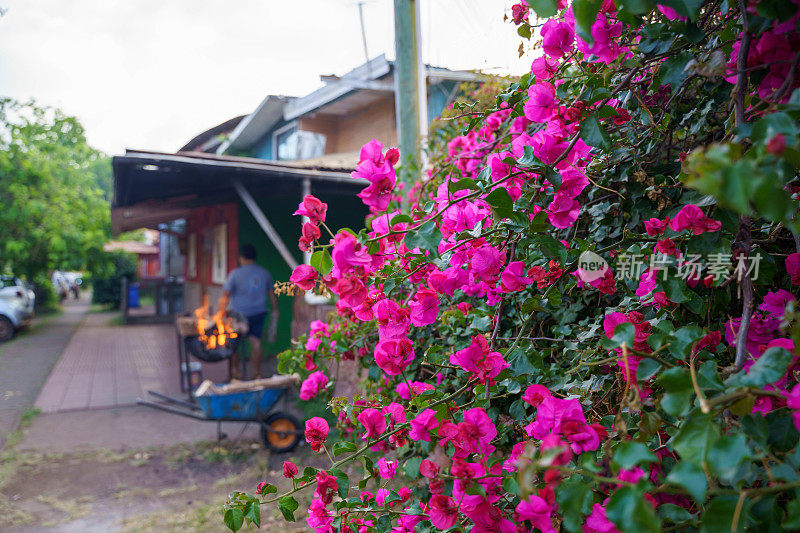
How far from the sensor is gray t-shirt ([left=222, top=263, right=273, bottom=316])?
641 cm

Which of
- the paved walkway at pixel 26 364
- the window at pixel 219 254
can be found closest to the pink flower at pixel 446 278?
the paved walkway at pixel 26 364

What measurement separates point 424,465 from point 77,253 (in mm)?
17844

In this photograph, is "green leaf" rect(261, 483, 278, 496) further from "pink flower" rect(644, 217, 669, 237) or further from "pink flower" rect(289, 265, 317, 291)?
"pink flower" rect(644, 217, 669, 237)

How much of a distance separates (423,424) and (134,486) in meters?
3.95

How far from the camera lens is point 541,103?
1.09 metres

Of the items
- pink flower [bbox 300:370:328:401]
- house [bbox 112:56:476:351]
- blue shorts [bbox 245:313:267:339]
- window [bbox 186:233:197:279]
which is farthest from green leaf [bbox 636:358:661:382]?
window [bbox 186:233:197:279]

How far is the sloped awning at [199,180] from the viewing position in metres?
6.50

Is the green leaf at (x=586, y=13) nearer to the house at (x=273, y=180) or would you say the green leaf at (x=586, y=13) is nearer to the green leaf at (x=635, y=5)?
the green leaf at (x=635, y=5)

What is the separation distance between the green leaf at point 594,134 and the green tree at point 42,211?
56.3ft

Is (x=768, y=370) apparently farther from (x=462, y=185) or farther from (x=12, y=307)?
(x=12, y=307)

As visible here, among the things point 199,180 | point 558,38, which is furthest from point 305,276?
point 199,180

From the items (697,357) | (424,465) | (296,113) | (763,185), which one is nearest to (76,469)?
(424,465)

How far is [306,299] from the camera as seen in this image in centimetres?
644

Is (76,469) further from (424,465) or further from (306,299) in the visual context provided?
(424,465)
